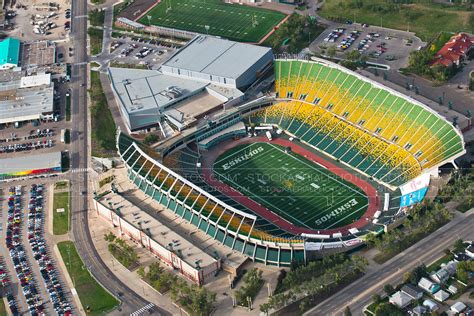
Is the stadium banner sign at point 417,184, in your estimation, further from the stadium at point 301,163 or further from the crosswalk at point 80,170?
the crosswalk at point 80,170

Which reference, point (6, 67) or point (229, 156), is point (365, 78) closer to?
point (229, 156)

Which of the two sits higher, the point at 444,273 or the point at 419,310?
the point at 444,273

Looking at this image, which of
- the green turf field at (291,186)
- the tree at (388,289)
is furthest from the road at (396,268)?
the green turf field at (291,186)

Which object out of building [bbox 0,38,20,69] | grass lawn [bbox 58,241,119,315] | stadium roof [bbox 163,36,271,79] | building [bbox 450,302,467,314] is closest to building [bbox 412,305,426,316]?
building [bbox 450,302,467,314]

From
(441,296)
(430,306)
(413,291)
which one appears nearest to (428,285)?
(441,296)

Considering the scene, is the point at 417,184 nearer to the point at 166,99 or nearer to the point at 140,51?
the point at 166,99

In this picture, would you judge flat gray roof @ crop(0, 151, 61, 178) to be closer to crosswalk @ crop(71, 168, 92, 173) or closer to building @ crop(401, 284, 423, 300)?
crosswalk @ crop(71, 168, 92, 173)
